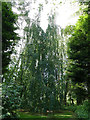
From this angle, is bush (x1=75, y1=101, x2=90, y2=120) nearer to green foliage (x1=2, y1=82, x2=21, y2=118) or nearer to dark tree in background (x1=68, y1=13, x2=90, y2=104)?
dark tree in background (x1=68, y1=13, x2=90, y2=104)

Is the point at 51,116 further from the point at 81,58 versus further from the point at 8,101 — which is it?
the point at 81,58

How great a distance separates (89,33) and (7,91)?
1980mm

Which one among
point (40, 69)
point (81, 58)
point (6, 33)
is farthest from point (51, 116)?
point (6, 33)

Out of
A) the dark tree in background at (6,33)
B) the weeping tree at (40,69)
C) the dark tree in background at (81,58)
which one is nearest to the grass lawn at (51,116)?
the weeping tree at (40,69)

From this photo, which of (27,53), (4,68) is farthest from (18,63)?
(4,68)

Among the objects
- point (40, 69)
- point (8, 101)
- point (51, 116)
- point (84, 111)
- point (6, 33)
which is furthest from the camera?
point (40, 69)

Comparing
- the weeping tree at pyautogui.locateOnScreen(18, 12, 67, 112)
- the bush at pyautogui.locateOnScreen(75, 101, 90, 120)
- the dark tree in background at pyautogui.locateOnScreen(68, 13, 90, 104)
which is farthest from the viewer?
the weeping tree at pyautogui.locateOnScreen(18, 12, 67, 112)

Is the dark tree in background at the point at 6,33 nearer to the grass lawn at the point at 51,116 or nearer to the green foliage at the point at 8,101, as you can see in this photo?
the green foliage at the point at 8,101

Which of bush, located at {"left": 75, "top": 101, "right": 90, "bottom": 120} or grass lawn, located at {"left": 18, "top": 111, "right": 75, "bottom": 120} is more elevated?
bush, located at {"left": 75, "top": 101, "right": 90, "bottom": 120}

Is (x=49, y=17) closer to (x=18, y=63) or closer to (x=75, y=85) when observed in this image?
(x=18, y=63)

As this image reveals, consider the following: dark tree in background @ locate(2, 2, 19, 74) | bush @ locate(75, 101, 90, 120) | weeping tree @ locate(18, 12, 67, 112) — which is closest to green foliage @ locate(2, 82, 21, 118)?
dark tree in background @ locate(2, 2, 19, 74)

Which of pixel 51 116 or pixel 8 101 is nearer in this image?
pixel 8 101

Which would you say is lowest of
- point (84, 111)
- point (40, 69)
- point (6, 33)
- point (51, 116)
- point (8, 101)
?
point (51, 116)

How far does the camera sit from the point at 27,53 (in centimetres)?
316
